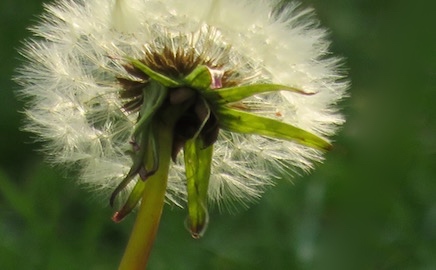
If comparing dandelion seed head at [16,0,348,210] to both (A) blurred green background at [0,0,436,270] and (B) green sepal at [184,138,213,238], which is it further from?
(A) blurred green background at [0,0,436,270]

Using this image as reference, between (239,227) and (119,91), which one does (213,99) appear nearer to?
A: (119,91)

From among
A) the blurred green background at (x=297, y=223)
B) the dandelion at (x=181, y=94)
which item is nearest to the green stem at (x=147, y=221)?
the dandelion at (x=181, y=94)

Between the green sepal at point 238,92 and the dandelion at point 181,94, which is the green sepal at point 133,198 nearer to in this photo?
the dandelion at point 181,94

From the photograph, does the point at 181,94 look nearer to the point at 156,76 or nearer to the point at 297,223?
the point at 156,76

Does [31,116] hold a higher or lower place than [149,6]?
lower

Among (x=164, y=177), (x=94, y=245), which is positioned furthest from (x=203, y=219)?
(x=94, y=245)

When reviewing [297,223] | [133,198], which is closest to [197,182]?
[133,198]
